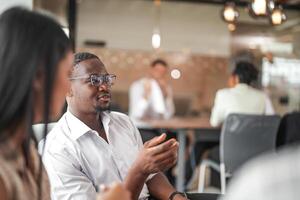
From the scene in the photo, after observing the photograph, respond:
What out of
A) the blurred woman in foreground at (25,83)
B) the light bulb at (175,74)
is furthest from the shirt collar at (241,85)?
the light bulb at (175,74)

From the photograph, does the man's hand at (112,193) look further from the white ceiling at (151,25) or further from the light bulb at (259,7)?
the white ceiling at (151,25)

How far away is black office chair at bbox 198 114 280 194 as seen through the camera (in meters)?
3.04

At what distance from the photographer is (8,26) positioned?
96 centimetres

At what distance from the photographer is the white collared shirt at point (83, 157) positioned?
150 centimetres

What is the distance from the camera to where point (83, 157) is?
1584 mm

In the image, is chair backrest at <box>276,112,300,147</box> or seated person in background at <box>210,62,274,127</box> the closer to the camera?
chair backrest at <box>276,112,300,147</box>

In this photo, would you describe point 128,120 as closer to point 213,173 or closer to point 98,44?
point 213,173

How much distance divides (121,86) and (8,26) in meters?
A: 6.15

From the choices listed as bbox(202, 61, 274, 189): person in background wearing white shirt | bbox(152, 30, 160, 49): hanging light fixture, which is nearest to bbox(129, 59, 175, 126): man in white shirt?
bbox(202, 61, 274, 189): person in background wearing white shirt

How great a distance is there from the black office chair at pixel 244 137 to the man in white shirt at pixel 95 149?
4.52 ft

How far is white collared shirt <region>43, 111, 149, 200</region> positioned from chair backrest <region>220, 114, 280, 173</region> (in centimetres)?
143

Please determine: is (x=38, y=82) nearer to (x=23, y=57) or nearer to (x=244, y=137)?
(x=23, y=57)

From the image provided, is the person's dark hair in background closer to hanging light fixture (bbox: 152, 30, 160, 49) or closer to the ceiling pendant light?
the ceiling pendant light

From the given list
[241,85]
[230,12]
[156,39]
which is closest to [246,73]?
[241,85]
